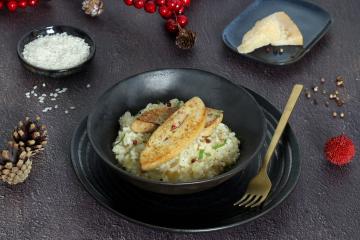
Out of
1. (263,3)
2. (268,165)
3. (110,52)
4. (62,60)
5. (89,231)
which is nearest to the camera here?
(89,231)

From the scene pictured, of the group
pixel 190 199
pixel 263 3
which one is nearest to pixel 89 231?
pixel 190 199

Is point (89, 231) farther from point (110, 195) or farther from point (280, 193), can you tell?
point (280, 193)

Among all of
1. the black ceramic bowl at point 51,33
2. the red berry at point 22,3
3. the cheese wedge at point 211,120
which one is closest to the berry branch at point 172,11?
the black ceramic bowl at point 51,33

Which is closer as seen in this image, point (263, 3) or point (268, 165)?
point (268, 165)

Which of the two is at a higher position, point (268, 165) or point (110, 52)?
point (268, 165)

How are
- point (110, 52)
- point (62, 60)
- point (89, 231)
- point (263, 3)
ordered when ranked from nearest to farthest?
point (89, 231), point (62, 60), point (110, 52), point (263, 3)

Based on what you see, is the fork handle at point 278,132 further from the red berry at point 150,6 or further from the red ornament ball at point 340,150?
the red berry at point 150,6

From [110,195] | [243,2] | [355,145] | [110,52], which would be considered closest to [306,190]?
[355,145]

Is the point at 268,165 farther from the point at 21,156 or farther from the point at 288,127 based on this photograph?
the point at 21,156
